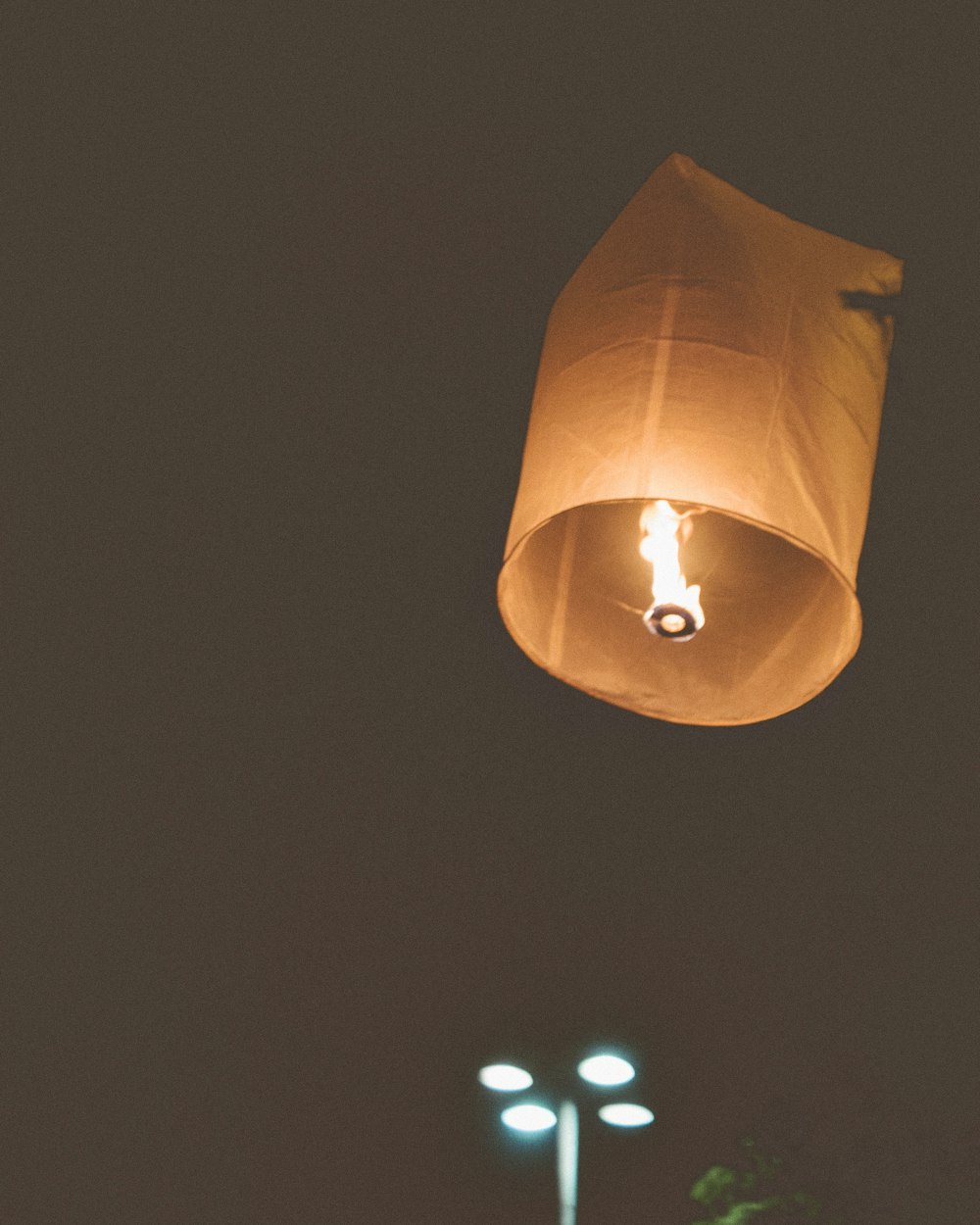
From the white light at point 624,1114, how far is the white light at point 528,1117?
0.56 ft

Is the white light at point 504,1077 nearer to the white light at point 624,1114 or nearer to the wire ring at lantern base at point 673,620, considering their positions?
the white light at point 624,1114

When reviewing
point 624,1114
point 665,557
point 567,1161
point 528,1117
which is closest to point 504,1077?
point 528,1117

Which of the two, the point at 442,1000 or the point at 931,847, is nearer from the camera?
the point at 931,847

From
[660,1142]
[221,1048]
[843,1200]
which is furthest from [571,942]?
[843,1200]

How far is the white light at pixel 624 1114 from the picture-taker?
490 centimetres

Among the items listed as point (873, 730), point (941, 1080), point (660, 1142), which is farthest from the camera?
point (660, 1142)

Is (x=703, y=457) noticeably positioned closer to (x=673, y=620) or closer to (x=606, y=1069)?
(x=673, y=620)

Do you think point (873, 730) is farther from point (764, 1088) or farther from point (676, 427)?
point (676, 427)

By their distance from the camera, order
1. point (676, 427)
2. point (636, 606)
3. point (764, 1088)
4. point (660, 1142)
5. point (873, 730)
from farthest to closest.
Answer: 1. point (660, 1142)
2. point (764, 1088)
3. point (873, 730)
4. point (636, 606)
5. point (676, 427)

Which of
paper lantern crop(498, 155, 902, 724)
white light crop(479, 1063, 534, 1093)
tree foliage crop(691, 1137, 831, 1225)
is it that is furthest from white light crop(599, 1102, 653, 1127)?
paper lantern crop(498, 155, 902, 724)

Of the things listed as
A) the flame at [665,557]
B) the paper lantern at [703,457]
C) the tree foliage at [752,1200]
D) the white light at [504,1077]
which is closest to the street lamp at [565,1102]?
the white light at [504,1077]

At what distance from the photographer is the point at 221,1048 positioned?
19.7ft

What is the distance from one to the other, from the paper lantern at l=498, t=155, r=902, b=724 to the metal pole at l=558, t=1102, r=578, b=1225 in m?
1.92

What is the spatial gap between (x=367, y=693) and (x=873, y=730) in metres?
1.55
